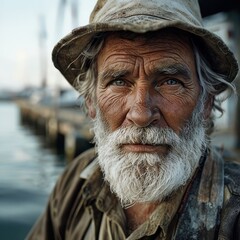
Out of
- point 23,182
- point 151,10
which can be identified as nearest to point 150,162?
point 151,10

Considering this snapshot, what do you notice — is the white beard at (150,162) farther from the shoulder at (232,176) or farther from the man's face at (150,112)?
the shoulder at (232,176)

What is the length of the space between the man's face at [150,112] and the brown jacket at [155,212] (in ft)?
0.28

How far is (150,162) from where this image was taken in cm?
182

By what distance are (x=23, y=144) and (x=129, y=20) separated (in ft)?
72.0

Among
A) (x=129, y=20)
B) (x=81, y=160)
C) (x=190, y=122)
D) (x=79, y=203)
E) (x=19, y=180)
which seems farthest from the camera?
(x=19, y=180)

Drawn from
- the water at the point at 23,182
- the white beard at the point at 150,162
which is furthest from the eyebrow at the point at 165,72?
the water at the point at 23,182

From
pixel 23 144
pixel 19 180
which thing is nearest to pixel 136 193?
pixel 19 180

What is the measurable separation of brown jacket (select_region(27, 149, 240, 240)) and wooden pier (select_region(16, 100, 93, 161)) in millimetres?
615

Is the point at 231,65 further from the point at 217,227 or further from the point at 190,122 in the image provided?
the point at 217,227

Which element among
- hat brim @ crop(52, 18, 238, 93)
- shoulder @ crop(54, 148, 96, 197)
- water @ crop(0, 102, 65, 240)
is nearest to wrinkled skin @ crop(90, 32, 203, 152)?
hat brim @ crop(52, 18, 238, 93)

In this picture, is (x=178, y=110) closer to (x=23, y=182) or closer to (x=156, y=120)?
(x=156, y=120)

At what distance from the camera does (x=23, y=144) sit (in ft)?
75.5

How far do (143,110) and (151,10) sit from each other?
1.35 feet

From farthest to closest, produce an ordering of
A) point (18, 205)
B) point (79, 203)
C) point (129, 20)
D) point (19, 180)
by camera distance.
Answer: point (19, 180) < point (18, 205) < point (79, 203) < point (129, 20)
